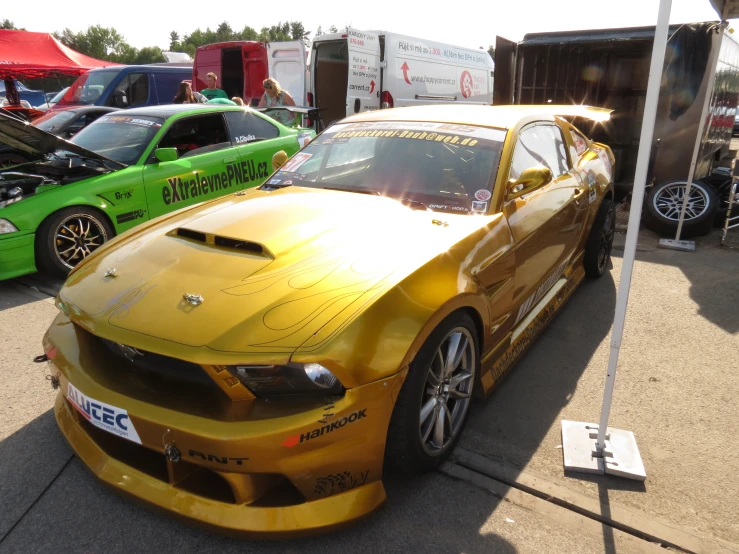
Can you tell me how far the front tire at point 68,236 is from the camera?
179 inches

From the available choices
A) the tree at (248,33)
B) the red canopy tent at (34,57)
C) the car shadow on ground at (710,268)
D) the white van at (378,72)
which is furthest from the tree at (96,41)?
the car shadow on ground at (710,268)

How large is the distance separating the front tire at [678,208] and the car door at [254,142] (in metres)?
4.40

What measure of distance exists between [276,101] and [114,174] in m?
4.74

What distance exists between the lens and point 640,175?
227 centimetres

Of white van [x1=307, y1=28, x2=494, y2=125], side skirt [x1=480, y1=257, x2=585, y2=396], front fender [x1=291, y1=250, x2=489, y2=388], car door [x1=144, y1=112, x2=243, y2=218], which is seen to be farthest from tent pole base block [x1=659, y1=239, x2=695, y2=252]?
white van [x1=307, y1=28, x2=494, y2=125]

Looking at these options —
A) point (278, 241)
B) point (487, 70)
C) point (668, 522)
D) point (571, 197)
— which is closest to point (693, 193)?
point (571, 197)

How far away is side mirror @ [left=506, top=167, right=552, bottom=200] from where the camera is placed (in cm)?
288

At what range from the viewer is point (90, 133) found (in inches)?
227

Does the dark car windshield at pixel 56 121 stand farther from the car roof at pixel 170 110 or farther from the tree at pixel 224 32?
the tree at pixel 224 32

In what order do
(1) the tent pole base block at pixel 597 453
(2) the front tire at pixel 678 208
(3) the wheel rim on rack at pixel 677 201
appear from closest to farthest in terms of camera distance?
(1) the tent pole base block at pixel 597 453
(2) the front tire at pixel 678 208
(3) the wheel rim on rack at pixel 677 201

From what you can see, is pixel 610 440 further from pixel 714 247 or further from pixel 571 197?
pixel 714 247

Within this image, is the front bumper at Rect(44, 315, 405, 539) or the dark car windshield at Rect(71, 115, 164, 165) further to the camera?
the dark car windshield at Rect(71, 115, 164, 165)

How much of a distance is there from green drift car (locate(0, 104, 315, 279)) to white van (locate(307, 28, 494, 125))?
171 inches

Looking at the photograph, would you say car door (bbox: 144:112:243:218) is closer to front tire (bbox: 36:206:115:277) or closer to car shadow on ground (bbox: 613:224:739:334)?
front tire (bbox: 36:206:115:277)
